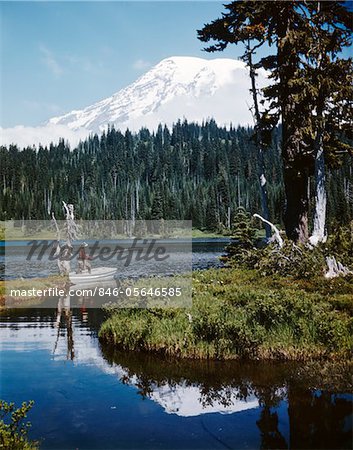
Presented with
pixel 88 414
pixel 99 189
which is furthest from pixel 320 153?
pixel 99 189

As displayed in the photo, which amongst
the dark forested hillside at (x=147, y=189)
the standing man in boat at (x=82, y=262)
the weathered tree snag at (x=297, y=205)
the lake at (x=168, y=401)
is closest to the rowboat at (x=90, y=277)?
the standing man in boat at (x=82, y=262)

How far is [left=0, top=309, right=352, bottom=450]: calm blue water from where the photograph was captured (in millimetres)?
8383

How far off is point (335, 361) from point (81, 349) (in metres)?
7.85

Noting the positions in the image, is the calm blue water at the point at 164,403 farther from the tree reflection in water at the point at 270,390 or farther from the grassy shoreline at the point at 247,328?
the grassy shoreline at the point at 247,328

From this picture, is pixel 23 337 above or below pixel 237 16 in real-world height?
below

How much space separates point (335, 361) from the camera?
12109 mm

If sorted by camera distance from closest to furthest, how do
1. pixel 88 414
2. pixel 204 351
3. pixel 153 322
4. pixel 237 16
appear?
pixel 88 414 < pixel 204 351 < pixel 153 322 < pixel 237 16

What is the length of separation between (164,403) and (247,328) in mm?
3819

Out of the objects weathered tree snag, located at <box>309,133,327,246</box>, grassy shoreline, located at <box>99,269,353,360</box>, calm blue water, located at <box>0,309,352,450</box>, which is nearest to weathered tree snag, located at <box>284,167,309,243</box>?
weathered tree snag, located at <box>309,133,327,246</box>

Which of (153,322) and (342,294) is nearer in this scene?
(153,322)

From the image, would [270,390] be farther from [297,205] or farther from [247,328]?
[297,205]

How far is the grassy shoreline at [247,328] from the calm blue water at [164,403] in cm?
57

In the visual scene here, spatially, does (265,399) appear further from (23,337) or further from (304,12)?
(304,12)

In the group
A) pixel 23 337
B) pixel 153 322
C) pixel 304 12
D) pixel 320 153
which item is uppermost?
pixel 304 12
